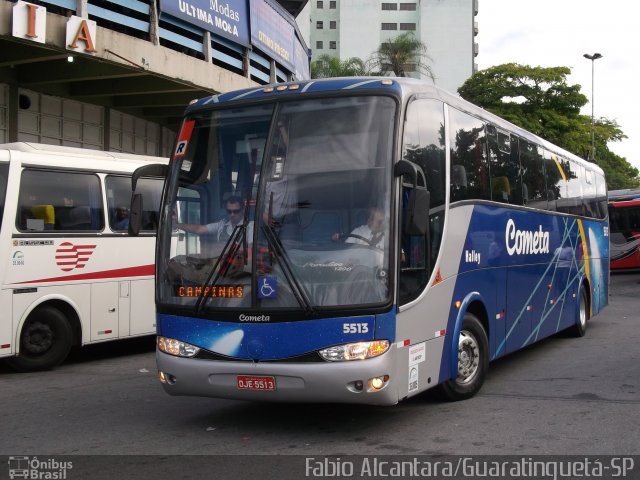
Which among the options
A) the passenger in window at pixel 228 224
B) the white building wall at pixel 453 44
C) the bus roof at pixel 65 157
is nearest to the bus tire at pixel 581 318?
the bus roof at pixel 65 157

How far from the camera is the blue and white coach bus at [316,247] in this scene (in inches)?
249

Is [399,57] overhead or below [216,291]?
overhead

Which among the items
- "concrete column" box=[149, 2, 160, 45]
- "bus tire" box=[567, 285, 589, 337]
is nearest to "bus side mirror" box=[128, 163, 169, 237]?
"bus tire" box=[567, 285, 589, 337]

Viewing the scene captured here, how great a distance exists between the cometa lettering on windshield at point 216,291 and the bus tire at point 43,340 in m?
4.69

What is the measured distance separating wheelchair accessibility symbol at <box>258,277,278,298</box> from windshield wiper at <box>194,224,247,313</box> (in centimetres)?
34

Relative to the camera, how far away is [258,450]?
631 centimetres

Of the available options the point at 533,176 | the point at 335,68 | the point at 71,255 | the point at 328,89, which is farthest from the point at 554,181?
the point at 335,68

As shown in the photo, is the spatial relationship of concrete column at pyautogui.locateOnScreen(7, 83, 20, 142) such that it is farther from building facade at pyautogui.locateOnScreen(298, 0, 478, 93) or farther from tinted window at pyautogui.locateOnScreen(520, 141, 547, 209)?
building facade at pyautogui.locateOnScreen(298, 0, 478, 93)

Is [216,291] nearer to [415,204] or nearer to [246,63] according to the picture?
[415,204]

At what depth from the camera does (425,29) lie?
84375 millimetres

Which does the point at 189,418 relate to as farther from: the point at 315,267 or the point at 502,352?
the point at 502,352

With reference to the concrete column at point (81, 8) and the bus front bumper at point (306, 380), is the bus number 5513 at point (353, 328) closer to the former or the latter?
the bus front bumper at point (306, 380)

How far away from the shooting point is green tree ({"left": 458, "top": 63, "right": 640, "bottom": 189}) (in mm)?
50750

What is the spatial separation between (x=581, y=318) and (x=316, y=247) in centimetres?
849
